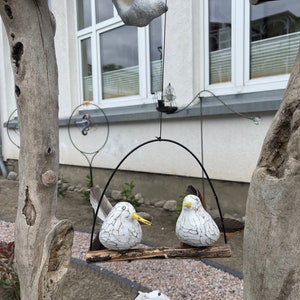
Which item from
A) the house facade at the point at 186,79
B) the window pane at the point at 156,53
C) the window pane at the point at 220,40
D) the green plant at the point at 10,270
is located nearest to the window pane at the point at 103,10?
the house facade at the point at 186,79

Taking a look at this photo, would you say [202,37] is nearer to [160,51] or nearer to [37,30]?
[160,51]

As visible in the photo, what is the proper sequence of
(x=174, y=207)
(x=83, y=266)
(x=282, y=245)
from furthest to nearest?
(x=174, y=207), (x=83, y=266), (x=282, y=245)

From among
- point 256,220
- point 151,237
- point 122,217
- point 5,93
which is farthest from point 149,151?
point 5,93

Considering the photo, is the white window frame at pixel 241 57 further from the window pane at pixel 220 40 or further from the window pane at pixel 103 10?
the window pane at pixel 103 10

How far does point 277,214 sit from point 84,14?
17.5 ft

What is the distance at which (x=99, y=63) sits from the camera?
5.04m

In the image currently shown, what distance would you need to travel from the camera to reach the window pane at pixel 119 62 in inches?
180

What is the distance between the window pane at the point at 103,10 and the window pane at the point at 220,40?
1.83m

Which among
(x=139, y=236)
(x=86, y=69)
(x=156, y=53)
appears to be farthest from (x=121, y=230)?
(x=86, y=69)

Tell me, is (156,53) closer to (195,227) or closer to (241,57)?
(241,57)

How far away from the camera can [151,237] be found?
317 centimetres

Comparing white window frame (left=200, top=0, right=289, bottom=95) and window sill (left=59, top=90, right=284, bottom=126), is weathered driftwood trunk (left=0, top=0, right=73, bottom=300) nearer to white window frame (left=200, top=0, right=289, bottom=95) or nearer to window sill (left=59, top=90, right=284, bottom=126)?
window sill (left=59, top=90, right=284, bottom=126)

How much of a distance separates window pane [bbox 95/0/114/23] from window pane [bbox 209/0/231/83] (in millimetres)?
1827

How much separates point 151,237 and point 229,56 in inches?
85.3
